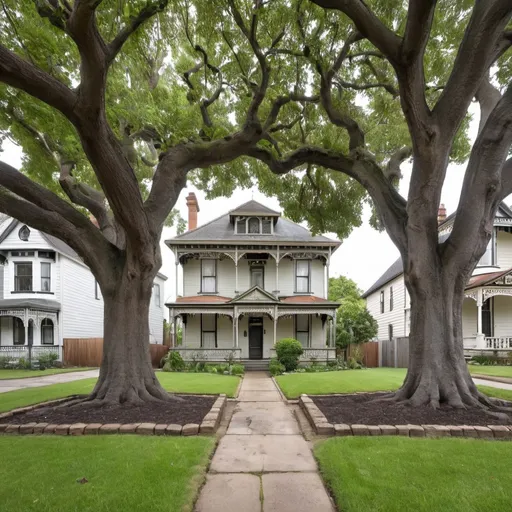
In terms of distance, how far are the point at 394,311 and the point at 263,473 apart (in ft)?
76.5

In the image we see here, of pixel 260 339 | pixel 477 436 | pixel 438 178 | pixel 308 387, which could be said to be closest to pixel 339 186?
pixel 438 178

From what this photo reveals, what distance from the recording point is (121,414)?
6.22 metres

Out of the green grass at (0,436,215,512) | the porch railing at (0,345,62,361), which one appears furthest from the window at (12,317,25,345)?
the green grass at (0,436,215,512)

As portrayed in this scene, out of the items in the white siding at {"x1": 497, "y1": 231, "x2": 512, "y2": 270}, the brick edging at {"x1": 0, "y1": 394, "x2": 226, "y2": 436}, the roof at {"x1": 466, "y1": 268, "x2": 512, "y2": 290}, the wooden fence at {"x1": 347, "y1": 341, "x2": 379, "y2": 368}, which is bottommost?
the wooden fence at {"x1": 347, "y1": 341, "x2": 379, "y2": 368}

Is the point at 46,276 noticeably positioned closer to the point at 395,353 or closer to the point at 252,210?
the point at 252,210

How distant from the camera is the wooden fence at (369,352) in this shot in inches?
893

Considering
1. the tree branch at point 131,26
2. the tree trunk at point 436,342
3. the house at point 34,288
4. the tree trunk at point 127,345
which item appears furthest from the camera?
the house at point 34,288

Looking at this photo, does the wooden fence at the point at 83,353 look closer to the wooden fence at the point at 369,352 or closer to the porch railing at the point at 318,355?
the porch railing at the point at 318,355

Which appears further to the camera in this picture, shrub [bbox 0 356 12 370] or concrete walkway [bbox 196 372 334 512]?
shrub [bbox 0 356 12 370]

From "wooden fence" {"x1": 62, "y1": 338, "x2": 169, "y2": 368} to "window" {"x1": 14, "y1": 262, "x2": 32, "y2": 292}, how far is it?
13.6 ft

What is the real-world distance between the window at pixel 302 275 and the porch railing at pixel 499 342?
993 cm

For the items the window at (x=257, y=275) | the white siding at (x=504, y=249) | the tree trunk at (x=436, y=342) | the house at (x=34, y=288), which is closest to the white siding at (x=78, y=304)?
the house at (x=34, y=288)

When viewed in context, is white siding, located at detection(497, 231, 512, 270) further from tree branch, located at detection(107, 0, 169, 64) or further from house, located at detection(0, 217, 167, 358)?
house, located at detection(0, 217, 167, 358)

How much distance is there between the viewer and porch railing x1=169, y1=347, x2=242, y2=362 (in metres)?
19.0
